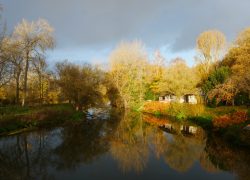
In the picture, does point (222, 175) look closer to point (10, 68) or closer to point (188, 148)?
point (188, 148)

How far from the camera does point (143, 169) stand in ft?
41.7

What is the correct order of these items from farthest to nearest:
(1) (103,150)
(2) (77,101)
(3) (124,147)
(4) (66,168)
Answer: (2) (77,101), (3) (124,147), (1) (103,150), (4) (66,168)

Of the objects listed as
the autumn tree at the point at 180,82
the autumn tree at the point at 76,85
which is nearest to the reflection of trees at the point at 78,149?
the autumn tree at the point at 76,85

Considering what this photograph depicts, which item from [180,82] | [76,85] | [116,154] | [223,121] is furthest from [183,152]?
[180,82]

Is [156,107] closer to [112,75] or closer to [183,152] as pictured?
[112,75]

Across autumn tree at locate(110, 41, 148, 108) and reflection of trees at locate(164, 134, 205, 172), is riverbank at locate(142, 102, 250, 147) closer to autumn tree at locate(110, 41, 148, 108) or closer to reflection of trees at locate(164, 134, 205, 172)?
reflection of trees at locate(164, 134, 205, 172)

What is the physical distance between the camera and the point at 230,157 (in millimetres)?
14164

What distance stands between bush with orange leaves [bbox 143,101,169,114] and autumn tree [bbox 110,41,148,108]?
4.82 metres

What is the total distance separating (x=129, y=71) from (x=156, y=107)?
38.1 feet

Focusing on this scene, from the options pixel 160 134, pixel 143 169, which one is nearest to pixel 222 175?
pixel 143 169

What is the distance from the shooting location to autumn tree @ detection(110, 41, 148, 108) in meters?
52.6

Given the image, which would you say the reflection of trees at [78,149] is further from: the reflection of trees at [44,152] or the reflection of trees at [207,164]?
the reflection of trees at [207,164]

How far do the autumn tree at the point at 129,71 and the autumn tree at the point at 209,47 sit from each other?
11.9 metres

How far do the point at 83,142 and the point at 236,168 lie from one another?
10.1 metres
